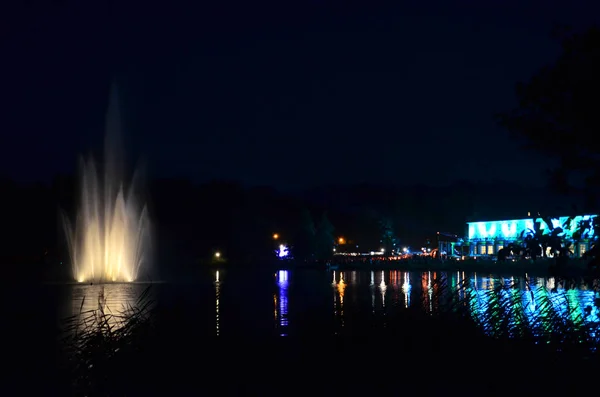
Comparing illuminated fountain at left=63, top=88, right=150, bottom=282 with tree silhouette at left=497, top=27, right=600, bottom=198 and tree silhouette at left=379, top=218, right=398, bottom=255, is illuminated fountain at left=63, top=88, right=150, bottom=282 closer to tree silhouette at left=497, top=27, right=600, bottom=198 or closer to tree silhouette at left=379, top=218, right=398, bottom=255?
tree silhouette at left=497, top=27, right=600, bottom=198

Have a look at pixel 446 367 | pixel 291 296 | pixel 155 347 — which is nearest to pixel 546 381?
pixel 446 367

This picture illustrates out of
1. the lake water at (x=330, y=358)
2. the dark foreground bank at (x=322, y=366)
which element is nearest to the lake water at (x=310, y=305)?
the lake water at (x=330, y=358)

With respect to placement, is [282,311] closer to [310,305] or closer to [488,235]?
[310,305]

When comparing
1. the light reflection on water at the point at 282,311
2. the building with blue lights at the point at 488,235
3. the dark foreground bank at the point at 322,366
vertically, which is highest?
the building with blue lights at the point at 488,235

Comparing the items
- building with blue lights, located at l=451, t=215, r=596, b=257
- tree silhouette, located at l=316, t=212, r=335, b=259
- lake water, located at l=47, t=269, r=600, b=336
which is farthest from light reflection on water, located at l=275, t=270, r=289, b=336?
building with blue lights, located at l=451, t=215, r=596, b=257

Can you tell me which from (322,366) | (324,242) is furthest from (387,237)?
(322,366)

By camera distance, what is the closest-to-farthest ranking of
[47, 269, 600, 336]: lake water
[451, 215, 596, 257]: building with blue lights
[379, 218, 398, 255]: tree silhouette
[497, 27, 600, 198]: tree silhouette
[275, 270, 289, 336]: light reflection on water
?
[497, 27, 600, 198]: tree silhouette < [47, 269, 600, 336]: lake water < [275, 270, 289, 336]: light reflection on water < [451, 215, 596, 257]: building with blue lights < [379, 218, 398, 255]: tree silhouette

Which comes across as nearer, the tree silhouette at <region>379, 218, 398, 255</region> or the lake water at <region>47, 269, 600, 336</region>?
the lake water at <region>47, 269, 600, 336</region>

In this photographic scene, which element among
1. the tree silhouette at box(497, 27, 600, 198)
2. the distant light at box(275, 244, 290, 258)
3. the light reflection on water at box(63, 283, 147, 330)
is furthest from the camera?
the distant light at box(275, 244, 290, 258)

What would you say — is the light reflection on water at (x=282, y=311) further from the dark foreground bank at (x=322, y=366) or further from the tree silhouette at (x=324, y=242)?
the tree silhouette at (x=324, y=242)

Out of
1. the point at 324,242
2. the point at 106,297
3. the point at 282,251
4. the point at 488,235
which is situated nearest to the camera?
the point at 106,297

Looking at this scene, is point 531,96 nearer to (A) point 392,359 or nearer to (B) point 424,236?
(A) point 392,359

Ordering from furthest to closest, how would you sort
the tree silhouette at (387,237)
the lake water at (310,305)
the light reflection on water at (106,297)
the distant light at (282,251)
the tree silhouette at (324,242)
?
the tree silhouette at (387,237), the distant light at (282,251), the tree silhouette at (324,242), the light reflection on water at (106,297), the lake water at (310,305)

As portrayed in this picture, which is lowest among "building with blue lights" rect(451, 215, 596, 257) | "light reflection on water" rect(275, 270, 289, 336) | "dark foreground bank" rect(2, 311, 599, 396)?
"light reflection on water" rect(275, 270, 289, 336)
